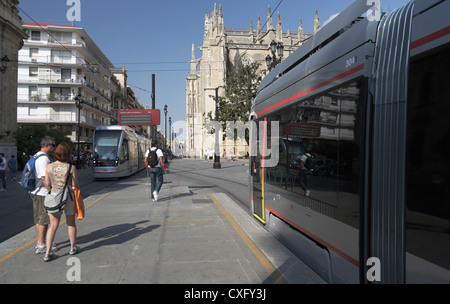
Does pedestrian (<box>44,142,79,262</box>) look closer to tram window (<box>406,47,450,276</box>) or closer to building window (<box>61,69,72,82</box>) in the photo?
tram window (<box>406,47,450,276</box>)

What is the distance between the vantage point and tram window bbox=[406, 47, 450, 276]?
2322 mm

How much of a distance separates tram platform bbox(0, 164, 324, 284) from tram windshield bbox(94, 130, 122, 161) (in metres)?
10.5

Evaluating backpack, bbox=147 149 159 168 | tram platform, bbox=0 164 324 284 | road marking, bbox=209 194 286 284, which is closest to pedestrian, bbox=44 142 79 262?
tram platform, bbox=0 164 324 284

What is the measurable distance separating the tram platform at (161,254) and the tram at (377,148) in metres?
0.78

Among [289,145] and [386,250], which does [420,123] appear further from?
[289,145]

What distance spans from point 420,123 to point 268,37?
5945cm

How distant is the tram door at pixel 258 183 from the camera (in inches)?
265

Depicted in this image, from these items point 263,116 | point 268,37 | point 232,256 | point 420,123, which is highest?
point 268,37

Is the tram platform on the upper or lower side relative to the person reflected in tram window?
lower

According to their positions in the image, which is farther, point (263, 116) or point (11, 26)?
point (11, 26)

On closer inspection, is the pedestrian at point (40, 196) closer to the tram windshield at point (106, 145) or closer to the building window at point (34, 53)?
the tram windshield at point (106, 145)

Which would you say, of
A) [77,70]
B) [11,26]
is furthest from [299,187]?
[77,70]

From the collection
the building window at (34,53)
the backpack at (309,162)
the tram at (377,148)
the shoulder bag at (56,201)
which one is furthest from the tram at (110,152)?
the building window at (34,53)
